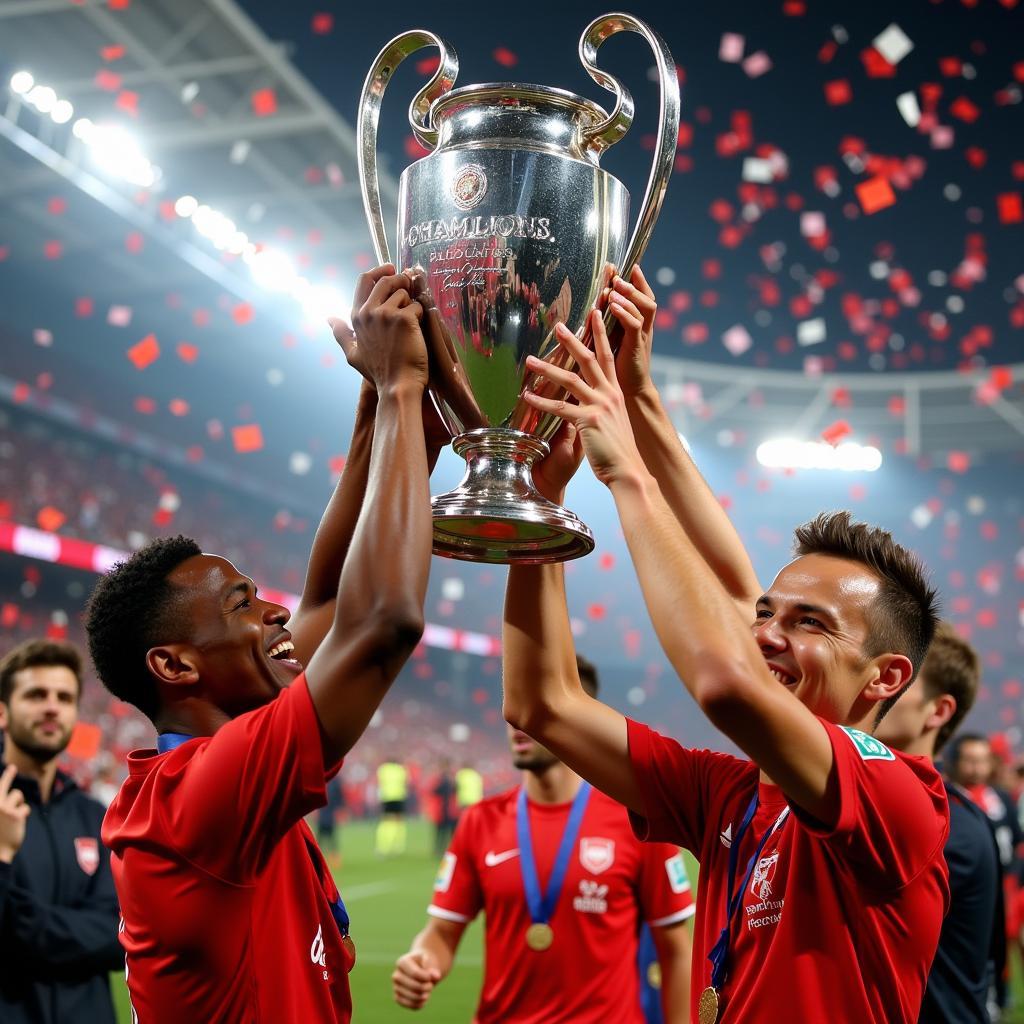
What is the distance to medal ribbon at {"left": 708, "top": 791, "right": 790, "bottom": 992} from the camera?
205 centimetres

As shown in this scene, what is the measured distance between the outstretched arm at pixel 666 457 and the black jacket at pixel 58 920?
219 cm

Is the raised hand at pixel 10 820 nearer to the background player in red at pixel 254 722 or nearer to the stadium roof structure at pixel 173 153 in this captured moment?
the background player in red at pixel 254 722

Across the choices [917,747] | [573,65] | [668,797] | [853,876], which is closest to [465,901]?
[917,747]

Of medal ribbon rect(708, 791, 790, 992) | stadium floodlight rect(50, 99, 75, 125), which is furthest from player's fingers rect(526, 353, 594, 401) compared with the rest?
stadium floodlight rect(50, 99, 75, 125)

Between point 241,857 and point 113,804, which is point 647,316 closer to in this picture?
point 241,857

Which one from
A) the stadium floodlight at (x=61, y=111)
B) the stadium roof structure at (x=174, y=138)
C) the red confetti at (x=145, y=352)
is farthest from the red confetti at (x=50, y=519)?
the stadium floodlight at (x=61, y=111)

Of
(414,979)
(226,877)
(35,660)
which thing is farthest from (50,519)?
(226,877)

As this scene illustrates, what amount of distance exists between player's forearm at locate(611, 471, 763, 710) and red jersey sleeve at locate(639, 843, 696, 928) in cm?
238

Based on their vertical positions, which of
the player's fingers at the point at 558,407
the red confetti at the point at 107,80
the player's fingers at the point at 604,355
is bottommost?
the player's fingers at the point at 558,407

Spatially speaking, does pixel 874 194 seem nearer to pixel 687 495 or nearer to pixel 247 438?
pixel 247 438

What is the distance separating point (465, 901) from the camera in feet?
14.5

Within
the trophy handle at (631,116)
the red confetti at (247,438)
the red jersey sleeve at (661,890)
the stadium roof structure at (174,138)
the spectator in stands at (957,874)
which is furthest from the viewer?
the red confetti at (247,438)

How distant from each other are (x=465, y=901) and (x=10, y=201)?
19.2 m

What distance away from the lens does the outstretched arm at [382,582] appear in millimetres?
1723
